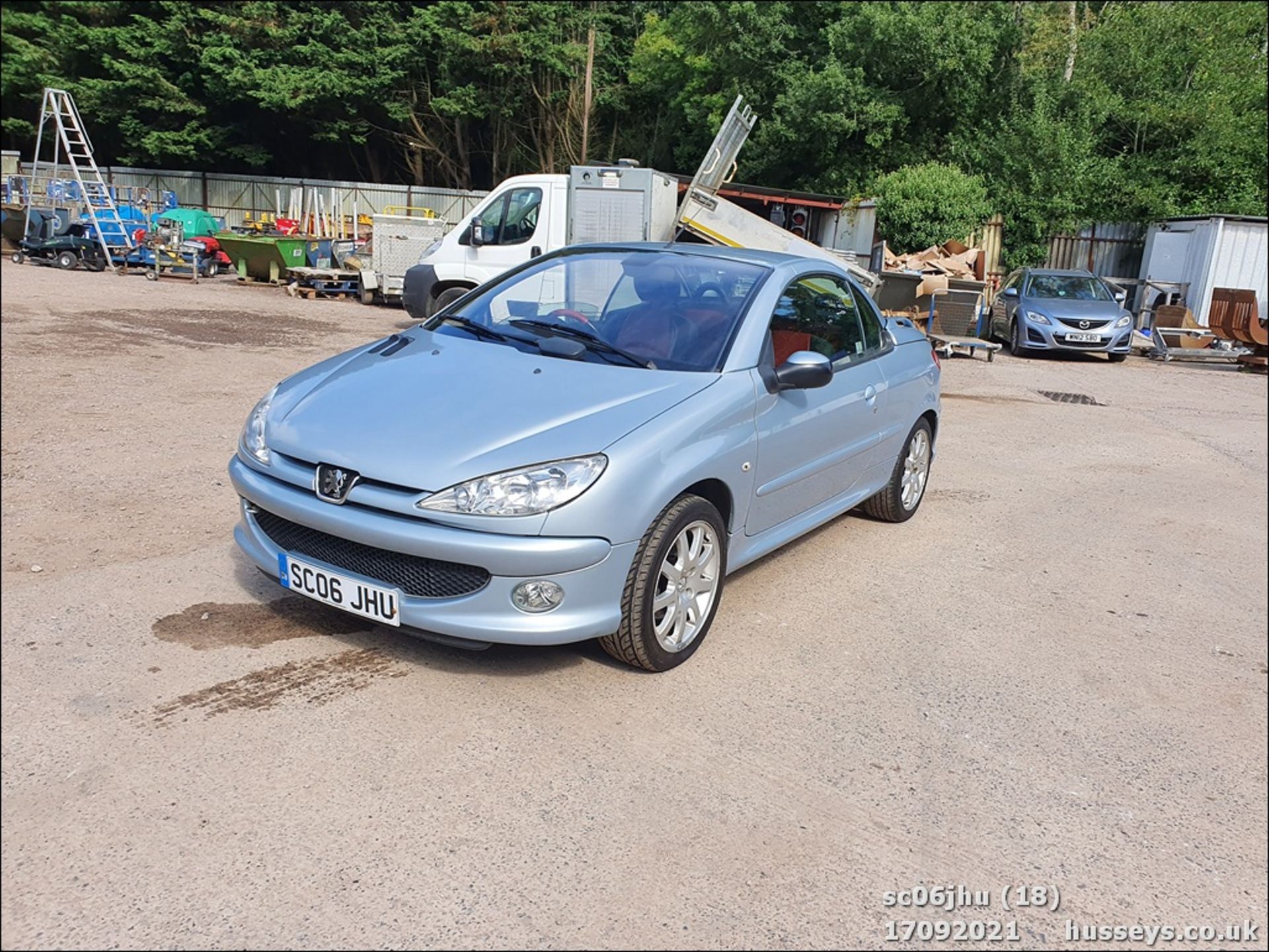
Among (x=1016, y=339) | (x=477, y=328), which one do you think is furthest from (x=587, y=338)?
(x=1016, y=339)

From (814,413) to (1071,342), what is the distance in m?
13.0

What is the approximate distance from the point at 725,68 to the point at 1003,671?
27.1 metres

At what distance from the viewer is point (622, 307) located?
15.5ft

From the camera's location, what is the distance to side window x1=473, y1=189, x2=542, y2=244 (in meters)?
13.1

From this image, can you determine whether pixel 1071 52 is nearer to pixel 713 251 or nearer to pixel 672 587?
pixel 713 251

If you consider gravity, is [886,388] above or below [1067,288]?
below

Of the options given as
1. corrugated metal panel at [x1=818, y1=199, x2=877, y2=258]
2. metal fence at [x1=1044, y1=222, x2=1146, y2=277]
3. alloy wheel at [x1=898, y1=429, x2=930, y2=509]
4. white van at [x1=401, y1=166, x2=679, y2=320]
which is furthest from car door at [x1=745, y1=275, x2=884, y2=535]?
metal fence at [x1=1044, y1=222, x2=1146, y2=277]

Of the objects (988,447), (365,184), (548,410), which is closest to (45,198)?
(365,184)

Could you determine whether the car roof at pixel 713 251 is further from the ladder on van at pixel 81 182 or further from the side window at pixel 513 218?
the ladder on van at pixel 81 182

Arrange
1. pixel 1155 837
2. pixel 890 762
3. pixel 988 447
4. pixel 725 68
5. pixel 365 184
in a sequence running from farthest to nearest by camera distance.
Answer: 1. pixel 365 184
2. pixel 725 68
3. pixel 988 447
4. pixel 890 762
5. pixel 1155 837

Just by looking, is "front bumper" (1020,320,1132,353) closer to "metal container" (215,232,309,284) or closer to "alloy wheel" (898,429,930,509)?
"alloy wheel" (898,429,930,509)

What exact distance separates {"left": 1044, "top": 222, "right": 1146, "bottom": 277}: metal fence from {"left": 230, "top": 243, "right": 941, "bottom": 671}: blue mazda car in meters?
22.3

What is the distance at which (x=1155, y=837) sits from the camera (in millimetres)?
3008

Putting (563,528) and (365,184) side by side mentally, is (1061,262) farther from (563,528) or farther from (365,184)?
(563,528)
